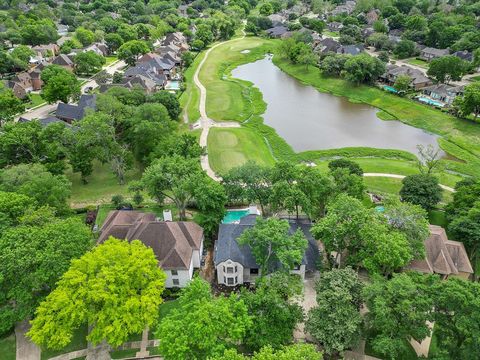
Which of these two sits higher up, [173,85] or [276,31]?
[276,31]

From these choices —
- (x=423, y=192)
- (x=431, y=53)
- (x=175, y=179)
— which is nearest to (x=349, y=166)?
(x=423, y=192)

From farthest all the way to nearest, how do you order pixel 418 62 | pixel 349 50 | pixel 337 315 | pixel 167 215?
1. pixel 349 50
2. pixel 418 62
3. pixel 167 215
4. pixel 337 315

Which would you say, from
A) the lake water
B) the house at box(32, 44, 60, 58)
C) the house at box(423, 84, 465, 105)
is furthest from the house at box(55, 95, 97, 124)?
the house at box(423, 84, 465, 105)

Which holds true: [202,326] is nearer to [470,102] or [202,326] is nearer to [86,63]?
[470,102]

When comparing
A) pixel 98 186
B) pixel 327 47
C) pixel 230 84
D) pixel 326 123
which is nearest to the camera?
pixel 98 186

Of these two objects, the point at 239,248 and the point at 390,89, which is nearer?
the point at 239,248

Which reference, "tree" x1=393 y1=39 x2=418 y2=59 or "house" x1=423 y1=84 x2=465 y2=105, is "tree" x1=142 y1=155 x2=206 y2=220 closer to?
"house" x1=423 y1=84 x2=465 y2=105

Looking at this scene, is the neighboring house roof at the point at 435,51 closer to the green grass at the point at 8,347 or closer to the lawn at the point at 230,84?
the lawn at the point at 230,84

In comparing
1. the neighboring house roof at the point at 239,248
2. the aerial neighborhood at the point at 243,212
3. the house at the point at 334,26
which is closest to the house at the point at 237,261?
the neighboring house roof at the point at 239,248
